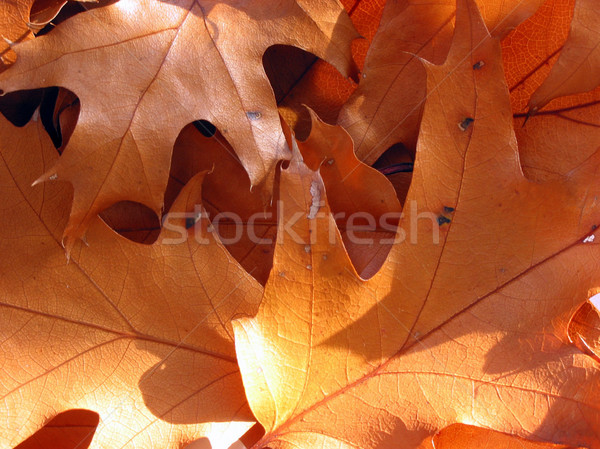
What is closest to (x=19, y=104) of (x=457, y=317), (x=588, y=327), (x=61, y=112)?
(x=61, y=112)

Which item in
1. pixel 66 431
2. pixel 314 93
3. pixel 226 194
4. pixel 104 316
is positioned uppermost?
pixel 314 93

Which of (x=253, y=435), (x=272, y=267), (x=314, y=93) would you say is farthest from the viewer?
(x=314, y=93)

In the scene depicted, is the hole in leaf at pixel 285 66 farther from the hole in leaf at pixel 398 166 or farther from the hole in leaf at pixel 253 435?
the hole in leaf at pixel 253 435

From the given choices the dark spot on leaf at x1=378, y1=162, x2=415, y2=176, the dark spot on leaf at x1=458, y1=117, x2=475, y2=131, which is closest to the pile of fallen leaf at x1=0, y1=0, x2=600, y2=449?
the dark spot on leaf at x1=458, y1=117, x2=475, y2=131

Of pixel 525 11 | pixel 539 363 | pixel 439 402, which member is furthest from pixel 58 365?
pixel 525 11

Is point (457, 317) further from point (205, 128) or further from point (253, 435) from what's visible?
point (205, 128)

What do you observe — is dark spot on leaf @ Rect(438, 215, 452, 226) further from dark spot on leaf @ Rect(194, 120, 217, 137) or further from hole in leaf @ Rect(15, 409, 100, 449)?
hole in leaf @ Rect(15, 409, 100, 449)

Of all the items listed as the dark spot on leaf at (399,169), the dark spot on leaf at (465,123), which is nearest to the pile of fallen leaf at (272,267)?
the dark spot on leaf at (465,123)

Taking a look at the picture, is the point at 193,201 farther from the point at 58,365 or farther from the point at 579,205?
the point at 579,205
